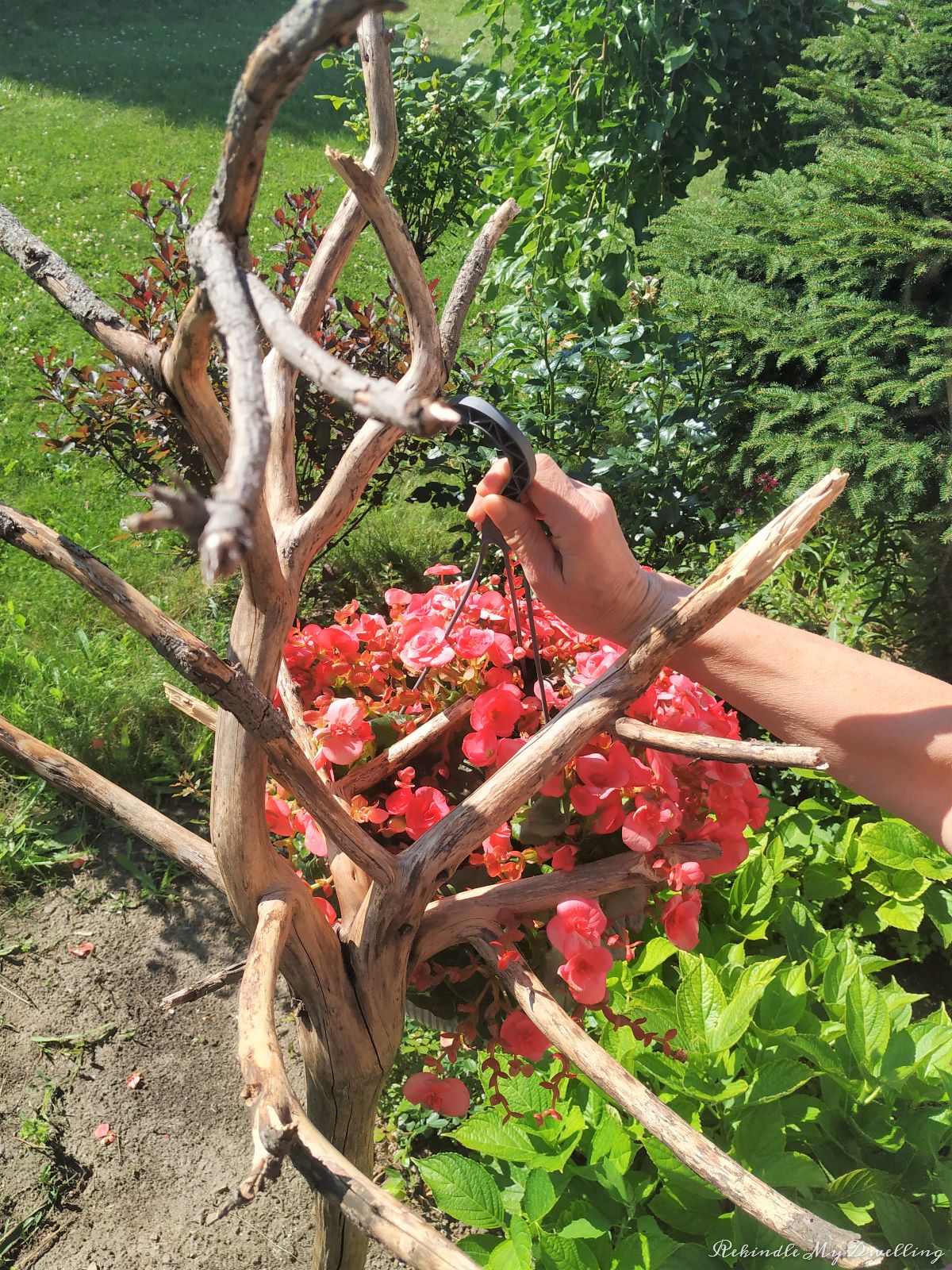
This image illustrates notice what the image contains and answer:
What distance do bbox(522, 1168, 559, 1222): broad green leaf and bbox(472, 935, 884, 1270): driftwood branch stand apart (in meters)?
0.59

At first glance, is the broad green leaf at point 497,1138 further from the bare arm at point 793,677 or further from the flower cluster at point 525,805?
the bare arm at point 793,677

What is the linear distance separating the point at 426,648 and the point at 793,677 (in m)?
0.53

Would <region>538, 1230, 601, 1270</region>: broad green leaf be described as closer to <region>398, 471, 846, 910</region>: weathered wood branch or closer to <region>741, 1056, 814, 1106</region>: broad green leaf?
<region>741, 1056, 814, 1106</region>: broad green leaf

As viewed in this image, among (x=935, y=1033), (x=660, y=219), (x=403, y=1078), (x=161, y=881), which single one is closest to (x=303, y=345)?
(x=935, y=1033)

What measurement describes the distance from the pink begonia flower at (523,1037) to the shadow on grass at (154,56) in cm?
807

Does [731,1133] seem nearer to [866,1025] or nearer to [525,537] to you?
[866,1025]

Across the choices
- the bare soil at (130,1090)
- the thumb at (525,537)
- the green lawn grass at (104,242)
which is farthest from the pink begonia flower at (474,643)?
the green lawn grass at (104,242)

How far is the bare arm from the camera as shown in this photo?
124 centimetres

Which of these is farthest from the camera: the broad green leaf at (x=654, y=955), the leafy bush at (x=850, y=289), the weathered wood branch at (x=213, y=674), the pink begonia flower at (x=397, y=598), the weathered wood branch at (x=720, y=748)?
the leafy bush at (x=850, y=289)

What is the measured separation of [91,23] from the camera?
33.1 feet

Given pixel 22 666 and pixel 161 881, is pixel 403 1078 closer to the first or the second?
pixel 161 881

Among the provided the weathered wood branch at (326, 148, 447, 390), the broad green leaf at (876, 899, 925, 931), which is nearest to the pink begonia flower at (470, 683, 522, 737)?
the weathered wood branch at (326, 148, 447, 390)

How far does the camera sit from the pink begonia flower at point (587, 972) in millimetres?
1104

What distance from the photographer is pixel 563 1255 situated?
149cm
